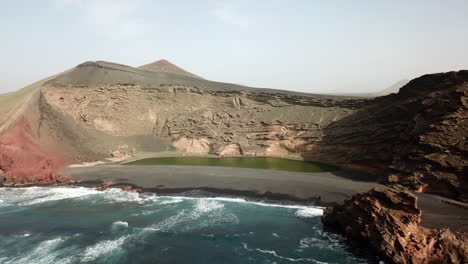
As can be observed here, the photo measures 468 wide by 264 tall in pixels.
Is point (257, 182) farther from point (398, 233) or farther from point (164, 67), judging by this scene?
point (164, 67)

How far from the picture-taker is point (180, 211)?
29953 millimetres

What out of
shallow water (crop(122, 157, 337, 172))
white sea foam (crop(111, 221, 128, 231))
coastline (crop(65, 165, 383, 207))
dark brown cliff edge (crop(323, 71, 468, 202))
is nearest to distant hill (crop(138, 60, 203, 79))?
shallow water (crop(122, 157, 337, 172))

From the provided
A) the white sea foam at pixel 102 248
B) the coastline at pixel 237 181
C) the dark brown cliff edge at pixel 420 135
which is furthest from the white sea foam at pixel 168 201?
the dark brown cliff edge at pixel 420 135

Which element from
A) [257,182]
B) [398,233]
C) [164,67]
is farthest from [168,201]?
[164,67]

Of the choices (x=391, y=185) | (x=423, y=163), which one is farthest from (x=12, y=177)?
(x=423, y=163)

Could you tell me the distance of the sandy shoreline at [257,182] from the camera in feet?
92.6

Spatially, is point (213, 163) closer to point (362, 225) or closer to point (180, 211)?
point (180, 211)

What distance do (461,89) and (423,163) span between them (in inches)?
324

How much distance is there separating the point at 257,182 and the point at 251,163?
1049 centimetres

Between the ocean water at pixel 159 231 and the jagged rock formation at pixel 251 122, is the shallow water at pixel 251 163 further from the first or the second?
the ocean water at pixel 159 231

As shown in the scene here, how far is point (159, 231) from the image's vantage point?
Answer: 25.8m

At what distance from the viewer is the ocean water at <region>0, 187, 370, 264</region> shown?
71.9 ft

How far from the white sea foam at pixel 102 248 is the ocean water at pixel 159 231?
2.4 inches

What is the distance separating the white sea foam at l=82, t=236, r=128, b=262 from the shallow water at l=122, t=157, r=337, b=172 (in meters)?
22.6
